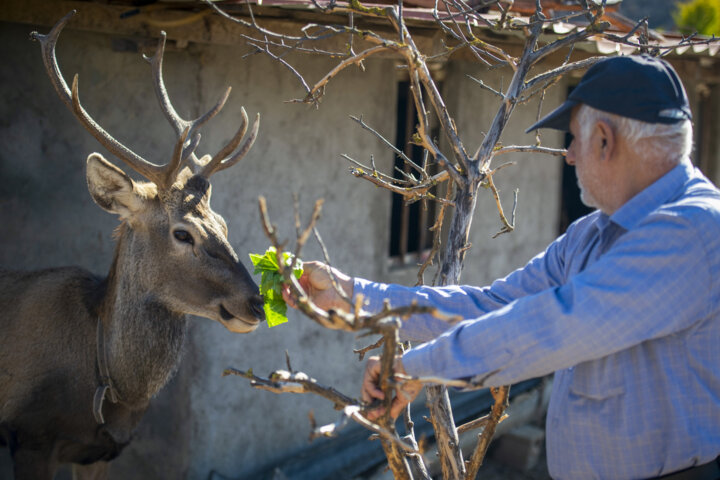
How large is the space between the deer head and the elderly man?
1.70 metres

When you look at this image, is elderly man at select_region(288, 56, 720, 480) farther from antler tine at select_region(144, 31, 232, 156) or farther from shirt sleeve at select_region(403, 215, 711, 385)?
antler tine at select_region(144, 31, 232, 156)

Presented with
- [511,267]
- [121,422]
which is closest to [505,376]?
[121,422]

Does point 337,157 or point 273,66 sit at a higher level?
point 273,66

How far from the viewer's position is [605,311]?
Answer: 1793mm

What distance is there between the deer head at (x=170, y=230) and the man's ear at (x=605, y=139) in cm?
188

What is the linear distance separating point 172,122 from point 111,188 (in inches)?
19.0

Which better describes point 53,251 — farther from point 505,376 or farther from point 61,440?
point 505,376

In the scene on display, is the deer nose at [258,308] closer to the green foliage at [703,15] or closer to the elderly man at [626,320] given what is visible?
the elderly man at [626,320]

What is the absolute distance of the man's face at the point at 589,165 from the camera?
207 cm

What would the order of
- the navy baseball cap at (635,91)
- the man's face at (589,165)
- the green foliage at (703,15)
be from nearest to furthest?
the navy baseball cap at (635,91)
the man's face at (589,165)
the green foliage at (703,15)

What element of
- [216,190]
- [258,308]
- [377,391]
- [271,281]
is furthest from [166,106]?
[377,391]

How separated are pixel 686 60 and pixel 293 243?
13.3 feet

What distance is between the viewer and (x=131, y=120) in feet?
15.5

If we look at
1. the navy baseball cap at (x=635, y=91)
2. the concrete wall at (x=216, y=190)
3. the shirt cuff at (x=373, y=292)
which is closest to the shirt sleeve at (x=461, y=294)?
the shirt cuff at (x=373, y=292)
